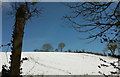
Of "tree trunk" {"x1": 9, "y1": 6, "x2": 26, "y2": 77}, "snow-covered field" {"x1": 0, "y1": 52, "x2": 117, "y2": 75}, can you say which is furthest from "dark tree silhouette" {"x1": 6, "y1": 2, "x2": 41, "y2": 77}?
"snow-covered field" {"x1": 0, "y1": 52, "x2": 117, "y2": 75}

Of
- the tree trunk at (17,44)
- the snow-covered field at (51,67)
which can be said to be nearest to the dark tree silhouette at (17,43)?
the tree trunk at (17,44)

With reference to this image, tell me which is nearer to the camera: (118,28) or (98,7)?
(118,28)

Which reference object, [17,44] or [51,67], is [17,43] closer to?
[17,44]

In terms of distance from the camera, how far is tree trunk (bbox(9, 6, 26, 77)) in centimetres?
220

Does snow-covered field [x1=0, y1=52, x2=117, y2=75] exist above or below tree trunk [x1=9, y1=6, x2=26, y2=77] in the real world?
below

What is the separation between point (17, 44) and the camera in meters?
2.28

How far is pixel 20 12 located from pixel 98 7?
6.90 ft

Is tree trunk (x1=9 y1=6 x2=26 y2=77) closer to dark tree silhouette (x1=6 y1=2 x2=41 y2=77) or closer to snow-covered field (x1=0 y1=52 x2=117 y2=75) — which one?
dark tree silhouette (x1=6 y1=2 x2=41 y2=77)

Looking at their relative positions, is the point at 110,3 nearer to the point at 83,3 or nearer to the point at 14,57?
the point at 83,3

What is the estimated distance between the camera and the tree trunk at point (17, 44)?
7.20 feet

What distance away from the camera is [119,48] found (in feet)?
5.74

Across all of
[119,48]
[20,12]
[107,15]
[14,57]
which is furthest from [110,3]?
[14,57]

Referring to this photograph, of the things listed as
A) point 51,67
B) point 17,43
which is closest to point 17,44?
point 17,43

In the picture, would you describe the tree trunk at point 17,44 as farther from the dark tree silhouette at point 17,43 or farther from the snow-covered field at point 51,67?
the snow-covered field at point 51,67
